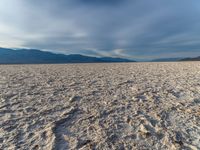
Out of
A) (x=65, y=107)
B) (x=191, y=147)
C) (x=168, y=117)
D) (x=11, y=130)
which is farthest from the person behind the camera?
(x=65, y=107)

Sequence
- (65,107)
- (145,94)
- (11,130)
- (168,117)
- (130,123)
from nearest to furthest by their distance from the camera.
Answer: (11,130) < (130,123) < (168,117) < (65,107) < (145,94)

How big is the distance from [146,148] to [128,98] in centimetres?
335

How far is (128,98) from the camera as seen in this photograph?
267 inches

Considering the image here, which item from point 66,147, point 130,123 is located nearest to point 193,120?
point 130,123

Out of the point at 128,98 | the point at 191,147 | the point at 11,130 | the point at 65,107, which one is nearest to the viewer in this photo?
the point at 191,147

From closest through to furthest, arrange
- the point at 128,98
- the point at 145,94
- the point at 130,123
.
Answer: the point at 130,123 → the point at 128,98 → the point at 145,94

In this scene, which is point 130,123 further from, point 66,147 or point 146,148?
point 66,147

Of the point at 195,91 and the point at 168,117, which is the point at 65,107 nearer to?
the point at 168,117

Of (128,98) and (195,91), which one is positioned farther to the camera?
(195,91)

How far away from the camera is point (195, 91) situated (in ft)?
24.9

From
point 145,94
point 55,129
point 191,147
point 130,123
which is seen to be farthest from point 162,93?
point 55,129

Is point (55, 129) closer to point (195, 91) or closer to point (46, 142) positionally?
point (46, 142)

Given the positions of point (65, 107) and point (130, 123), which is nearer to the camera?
point (130, 123)

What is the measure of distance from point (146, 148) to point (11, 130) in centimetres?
309
